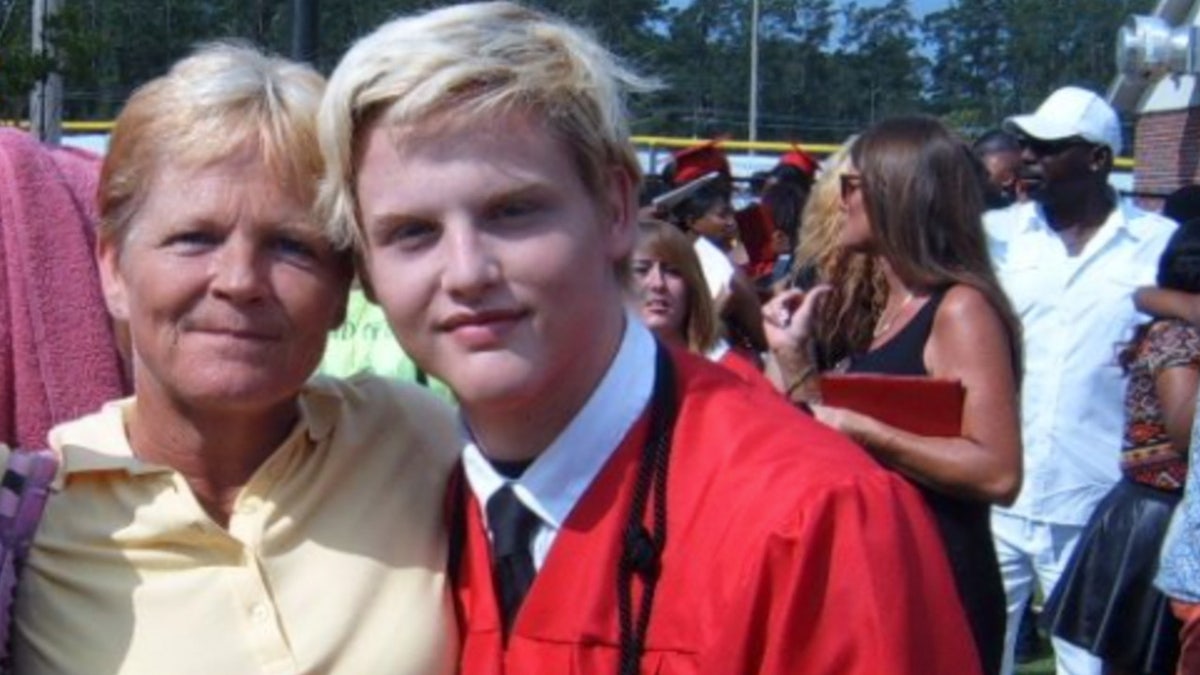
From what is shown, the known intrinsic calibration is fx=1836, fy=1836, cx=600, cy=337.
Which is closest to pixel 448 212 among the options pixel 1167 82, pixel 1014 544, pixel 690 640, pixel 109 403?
pixel 690 640

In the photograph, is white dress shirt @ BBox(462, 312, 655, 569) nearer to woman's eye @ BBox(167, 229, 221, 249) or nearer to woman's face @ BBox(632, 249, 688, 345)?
woman's eye @ BBox(167, 229, 221, 249)

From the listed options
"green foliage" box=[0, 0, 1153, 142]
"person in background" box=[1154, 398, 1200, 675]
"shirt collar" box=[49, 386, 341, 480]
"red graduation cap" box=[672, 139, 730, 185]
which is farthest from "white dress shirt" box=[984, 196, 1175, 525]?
"green foliage" box=[0, 0, 1153, 142]

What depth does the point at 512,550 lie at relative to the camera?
2281 mm

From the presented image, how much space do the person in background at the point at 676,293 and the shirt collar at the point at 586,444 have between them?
321 cm

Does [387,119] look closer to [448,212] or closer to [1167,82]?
[448,212]

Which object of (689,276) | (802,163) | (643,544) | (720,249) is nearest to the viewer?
(643,544)

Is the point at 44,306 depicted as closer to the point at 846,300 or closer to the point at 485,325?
the point at 485,325

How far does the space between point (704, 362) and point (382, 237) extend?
17.7 inches

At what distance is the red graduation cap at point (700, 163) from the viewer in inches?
357

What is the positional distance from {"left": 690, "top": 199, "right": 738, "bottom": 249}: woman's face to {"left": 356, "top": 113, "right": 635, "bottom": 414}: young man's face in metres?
6.26

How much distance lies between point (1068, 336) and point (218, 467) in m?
4.53

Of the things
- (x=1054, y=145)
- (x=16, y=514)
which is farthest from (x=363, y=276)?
(x=1054, y=145)

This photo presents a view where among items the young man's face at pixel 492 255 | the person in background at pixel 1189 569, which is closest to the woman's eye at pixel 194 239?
the young man's face at pixel 492 255

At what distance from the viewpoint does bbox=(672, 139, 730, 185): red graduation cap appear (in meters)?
9.07
